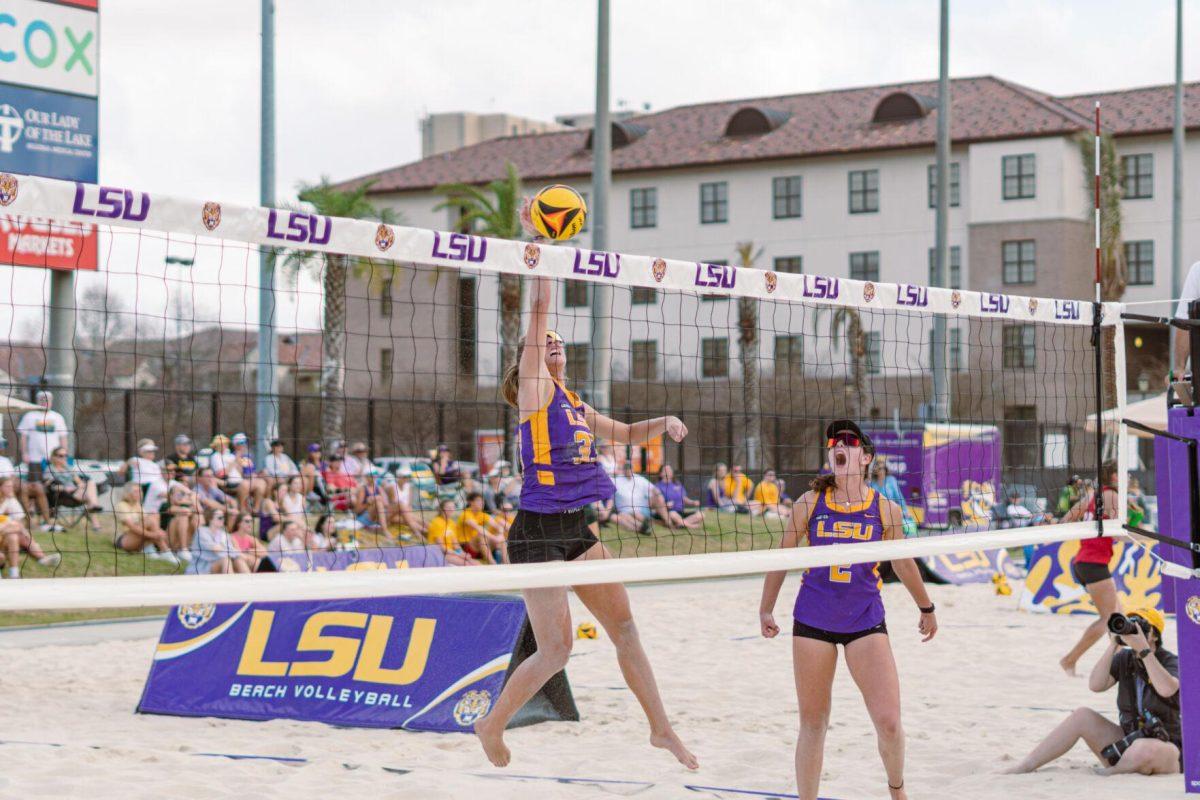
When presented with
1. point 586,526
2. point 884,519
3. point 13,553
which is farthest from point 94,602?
point 13,553

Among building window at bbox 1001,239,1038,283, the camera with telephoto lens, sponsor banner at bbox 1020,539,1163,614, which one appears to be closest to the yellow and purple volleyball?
the camera with telephoto lens

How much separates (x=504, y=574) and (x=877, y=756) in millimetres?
2850

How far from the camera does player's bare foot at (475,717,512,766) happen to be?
5082mm

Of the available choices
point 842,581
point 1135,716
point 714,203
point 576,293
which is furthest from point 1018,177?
point 842,581

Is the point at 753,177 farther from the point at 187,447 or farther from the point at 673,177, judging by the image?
the point at 187,447

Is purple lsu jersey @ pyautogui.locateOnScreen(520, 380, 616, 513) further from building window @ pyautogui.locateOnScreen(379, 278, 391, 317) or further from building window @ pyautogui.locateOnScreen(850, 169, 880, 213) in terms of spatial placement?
building window @ pyautogui.locateOnScreen(850, 169, 880, 213)

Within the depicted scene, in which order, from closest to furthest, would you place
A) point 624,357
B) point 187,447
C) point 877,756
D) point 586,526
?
1. point 586,526
2. point 877,756
3. point 187,447
4. point 624,357

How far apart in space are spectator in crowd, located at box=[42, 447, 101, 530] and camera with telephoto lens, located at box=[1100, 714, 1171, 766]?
32.8 feet

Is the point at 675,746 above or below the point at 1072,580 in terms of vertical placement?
above

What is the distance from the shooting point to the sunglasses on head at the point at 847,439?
5004mm

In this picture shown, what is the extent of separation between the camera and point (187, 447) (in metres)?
13.4

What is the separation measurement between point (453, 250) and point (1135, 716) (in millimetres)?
3578

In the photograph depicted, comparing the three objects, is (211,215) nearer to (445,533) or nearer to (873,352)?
(445,533)

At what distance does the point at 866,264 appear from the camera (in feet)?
137
